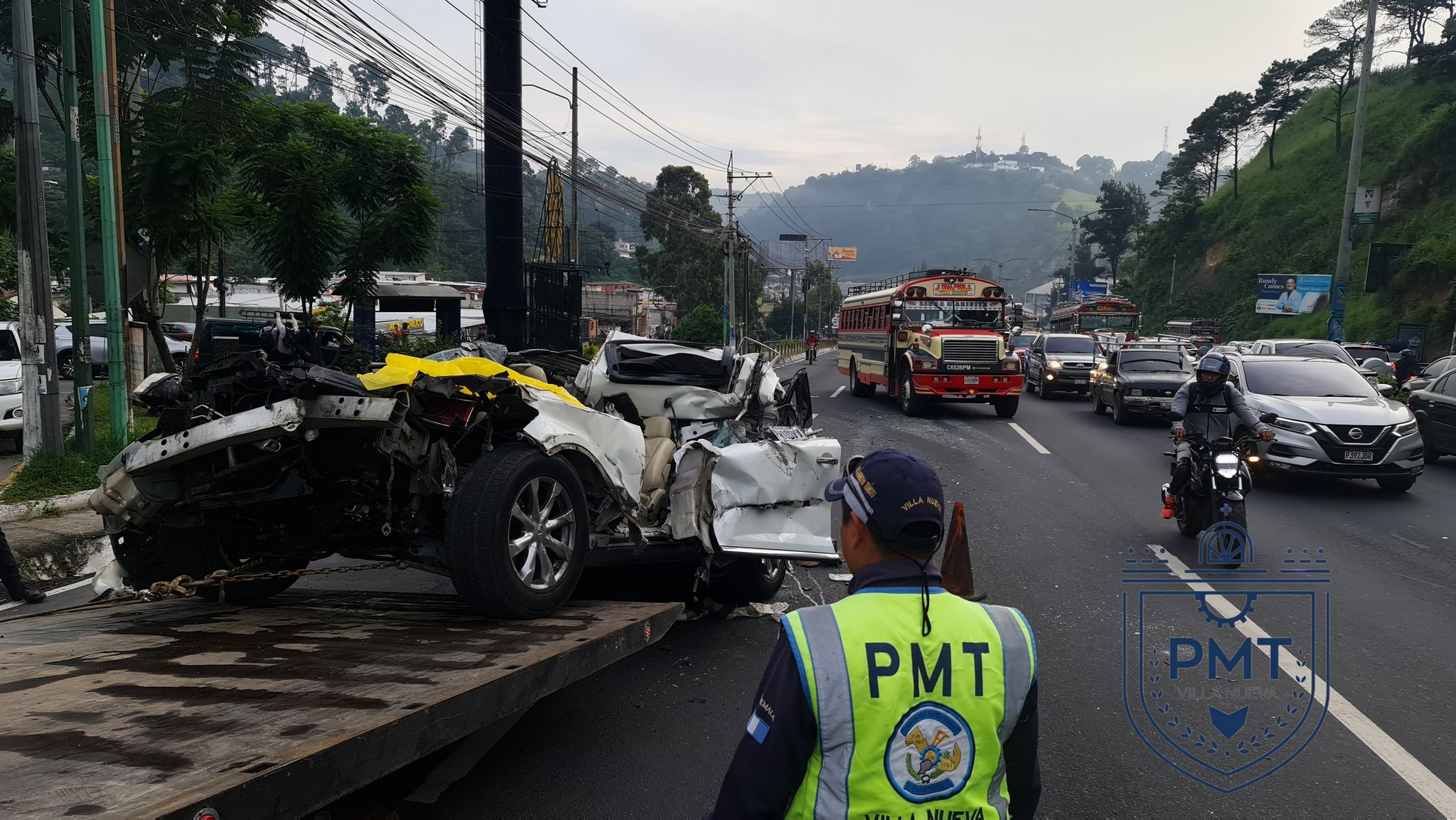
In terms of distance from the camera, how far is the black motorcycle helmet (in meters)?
8.41

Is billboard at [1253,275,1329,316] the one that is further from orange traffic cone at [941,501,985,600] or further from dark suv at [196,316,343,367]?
orange traffic cone at [941,501,985,600]

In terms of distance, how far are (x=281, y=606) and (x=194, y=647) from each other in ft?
3.46

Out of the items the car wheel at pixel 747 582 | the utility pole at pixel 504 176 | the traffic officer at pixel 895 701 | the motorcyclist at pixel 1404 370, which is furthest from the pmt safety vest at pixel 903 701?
the motorcyclist at pixel 1404 370

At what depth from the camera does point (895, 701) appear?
182 cm

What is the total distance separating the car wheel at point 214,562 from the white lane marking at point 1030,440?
37.8 feet

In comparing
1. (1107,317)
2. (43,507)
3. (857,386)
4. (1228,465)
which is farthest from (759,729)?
(1107,317)

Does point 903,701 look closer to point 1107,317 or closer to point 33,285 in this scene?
point 33,285

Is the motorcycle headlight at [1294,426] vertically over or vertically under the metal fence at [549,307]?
under

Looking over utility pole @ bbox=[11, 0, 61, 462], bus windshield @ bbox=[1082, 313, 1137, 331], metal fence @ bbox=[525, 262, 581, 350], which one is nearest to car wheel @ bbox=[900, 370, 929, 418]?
metal fence @ bbox=[525, 262, 581, 350]

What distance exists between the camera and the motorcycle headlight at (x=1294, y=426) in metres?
11.0

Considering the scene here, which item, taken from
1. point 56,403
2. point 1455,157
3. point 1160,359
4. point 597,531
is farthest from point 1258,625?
point 1455,157

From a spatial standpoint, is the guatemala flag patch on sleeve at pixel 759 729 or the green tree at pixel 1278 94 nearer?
the guatemala flag patch on sleeve at pixel 759 729
